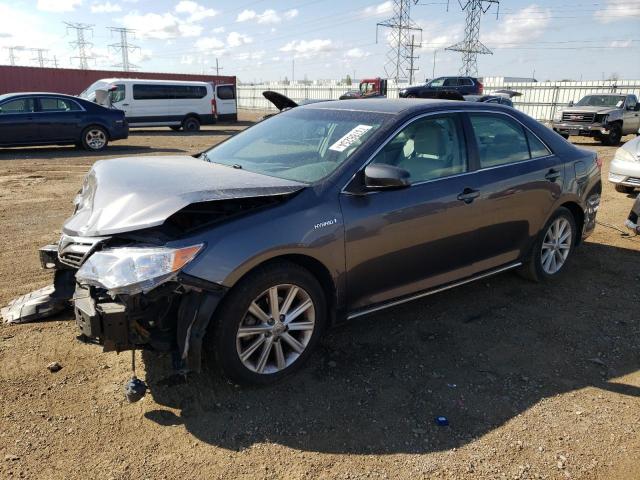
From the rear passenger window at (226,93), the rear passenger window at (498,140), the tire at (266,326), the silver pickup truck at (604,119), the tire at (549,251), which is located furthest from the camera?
the rear passenger window at (226,93)

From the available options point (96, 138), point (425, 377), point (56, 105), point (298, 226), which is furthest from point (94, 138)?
point (425, 377)

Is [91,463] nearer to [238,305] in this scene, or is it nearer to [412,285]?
[238,305]

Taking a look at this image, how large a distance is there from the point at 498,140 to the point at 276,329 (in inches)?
98.0

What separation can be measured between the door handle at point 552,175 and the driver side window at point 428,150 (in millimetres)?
1042

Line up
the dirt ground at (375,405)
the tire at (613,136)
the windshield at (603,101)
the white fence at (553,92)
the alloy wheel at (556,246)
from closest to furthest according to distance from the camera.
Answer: the dirt ground at (375,405) → the alloy wheel at (556,246) → the tire at (613,136) → the windshield at (603,101) → the white fence at (553,92)

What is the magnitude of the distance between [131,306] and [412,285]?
193 cm

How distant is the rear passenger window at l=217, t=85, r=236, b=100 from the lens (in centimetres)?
2429

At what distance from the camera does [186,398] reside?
302 centimetres

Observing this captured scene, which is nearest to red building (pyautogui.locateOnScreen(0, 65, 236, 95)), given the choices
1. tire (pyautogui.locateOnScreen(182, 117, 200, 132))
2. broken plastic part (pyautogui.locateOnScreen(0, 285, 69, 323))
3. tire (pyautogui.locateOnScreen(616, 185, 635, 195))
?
tire (pyautogui.locateOnScreen(182, 117, 200, 132))

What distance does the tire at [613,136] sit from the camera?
17.4 meters

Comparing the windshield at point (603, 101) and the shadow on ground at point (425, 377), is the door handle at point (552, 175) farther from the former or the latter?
the windshield at point (603, 101)

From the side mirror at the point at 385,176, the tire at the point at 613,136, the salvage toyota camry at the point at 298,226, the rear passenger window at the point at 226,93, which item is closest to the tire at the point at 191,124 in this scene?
the rear passenger window at the point at 226,93

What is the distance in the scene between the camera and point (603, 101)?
1833 centimetres

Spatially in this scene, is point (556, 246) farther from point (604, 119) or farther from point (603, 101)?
point (603, 101)
